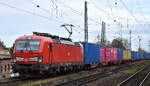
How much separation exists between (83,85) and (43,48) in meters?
4.31

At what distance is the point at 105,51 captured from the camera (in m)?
40.9

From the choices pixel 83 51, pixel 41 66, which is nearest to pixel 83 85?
pixel 41 66

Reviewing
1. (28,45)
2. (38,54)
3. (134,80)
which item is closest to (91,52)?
(134,80)

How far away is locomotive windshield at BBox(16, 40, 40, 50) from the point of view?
20.6m

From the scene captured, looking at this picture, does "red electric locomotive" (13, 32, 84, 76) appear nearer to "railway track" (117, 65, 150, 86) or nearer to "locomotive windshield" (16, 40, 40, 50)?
"locomotive windshield" (16, 40, 40, 50)

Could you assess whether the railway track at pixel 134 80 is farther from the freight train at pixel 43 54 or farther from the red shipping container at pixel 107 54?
the red shipping container at pixel 107 54

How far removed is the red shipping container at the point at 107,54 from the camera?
3906 centimetres

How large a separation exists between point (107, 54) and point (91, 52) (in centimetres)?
828

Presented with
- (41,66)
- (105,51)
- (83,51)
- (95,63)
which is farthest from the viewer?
(105,51)

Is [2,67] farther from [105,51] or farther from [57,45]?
[105,51]

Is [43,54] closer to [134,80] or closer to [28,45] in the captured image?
[28,45]

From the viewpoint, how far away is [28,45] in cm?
2083

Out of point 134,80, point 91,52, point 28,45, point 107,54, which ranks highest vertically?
point 28,45

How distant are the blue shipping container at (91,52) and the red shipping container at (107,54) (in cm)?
223
